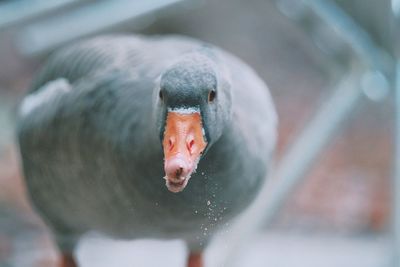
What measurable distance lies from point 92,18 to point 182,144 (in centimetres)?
43

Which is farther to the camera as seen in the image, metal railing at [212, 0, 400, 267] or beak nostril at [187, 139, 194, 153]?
metal railing at [212, 0, 400, 267]

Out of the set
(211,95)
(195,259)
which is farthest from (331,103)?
(211,95)

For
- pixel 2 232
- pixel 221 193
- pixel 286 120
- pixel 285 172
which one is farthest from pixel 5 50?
pixel 221 193

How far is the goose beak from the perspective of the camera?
54 centimetres

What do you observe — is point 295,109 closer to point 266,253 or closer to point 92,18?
point 266,253

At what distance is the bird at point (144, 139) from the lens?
0.61m

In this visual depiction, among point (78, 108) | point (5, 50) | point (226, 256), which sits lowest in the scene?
point (5, 50)

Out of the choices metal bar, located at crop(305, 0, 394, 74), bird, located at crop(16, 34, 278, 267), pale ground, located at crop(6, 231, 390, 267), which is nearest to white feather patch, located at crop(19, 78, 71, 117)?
bird, located at crop(16, 34, 278, 267)

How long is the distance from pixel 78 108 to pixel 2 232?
850mm

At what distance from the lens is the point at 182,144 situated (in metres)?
0.57

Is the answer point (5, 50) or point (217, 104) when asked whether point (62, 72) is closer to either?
point (217, 104)

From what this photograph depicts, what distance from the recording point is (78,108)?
2.67 ft

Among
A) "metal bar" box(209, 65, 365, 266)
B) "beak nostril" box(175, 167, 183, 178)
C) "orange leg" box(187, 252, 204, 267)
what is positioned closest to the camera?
"beak nostril" box(175, 167, 183, 178)

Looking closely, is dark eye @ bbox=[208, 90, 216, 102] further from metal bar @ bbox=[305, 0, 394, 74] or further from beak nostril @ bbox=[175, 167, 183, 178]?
metal bar @ bbox=[305, 0, 394, 74]
